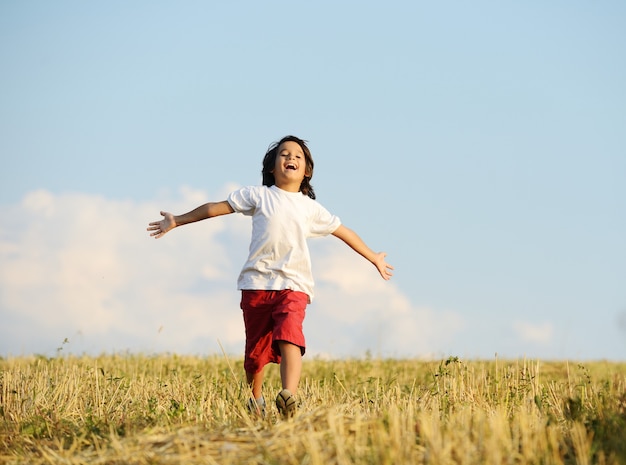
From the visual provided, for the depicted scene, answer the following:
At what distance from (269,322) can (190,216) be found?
3.69 feet

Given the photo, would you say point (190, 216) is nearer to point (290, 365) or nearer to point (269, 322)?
point (269, 322)

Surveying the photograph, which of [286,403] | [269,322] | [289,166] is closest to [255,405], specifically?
[269,322]

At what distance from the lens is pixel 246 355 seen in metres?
7.00

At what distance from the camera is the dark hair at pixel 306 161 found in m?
7.33

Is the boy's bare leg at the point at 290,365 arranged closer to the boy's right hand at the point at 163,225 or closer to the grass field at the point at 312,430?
the grass field at the point at 312,430

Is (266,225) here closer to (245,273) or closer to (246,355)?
(245,273)

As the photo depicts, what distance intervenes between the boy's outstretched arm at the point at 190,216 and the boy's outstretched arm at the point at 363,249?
1023 mm

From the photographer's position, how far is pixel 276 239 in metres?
6.76

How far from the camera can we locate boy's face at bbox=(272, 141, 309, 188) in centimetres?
703

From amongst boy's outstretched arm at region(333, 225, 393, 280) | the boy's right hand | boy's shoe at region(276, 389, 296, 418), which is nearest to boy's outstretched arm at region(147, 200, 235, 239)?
the boy's right hand

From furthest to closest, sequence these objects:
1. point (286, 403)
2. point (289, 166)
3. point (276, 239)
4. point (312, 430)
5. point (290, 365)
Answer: point (289, 166) < point (276, 239) < point (290, 365) < point (286, 403) < point (312, 430)

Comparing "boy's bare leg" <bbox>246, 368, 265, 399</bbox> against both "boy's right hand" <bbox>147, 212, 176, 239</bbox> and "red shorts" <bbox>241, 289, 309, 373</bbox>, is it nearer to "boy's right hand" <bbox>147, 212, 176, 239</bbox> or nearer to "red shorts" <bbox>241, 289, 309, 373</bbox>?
"red shorts" <bbox>241, 289, 309, 373</bbox>

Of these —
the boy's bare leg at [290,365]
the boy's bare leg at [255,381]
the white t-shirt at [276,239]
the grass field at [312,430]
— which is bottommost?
the grass field at [312,430]

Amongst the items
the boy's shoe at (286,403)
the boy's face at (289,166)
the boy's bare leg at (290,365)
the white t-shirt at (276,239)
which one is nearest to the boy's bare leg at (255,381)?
the boy's bare leg at (290,365)
